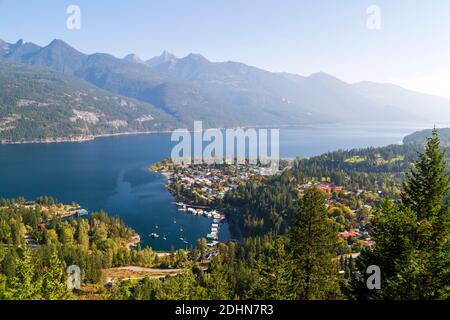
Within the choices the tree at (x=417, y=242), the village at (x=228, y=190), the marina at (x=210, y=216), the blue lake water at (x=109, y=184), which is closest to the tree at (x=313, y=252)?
the tree at (x=417, y=242)

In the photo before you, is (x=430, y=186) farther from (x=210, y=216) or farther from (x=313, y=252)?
(x=210, y=216)

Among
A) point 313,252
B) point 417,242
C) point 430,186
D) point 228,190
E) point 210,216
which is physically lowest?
point 210,216

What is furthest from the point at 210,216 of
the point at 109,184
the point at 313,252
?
the point at 313,252

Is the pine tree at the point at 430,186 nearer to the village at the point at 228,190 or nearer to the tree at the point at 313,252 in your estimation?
the tree at the point at 313,252

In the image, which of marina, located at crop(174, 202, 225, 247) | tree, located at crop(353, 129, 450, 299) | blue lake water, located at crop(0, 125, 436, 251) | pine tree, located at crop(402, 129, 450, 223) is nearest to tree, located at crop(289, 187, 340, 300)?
tree, located at crop(353, 129, 450, 299)
